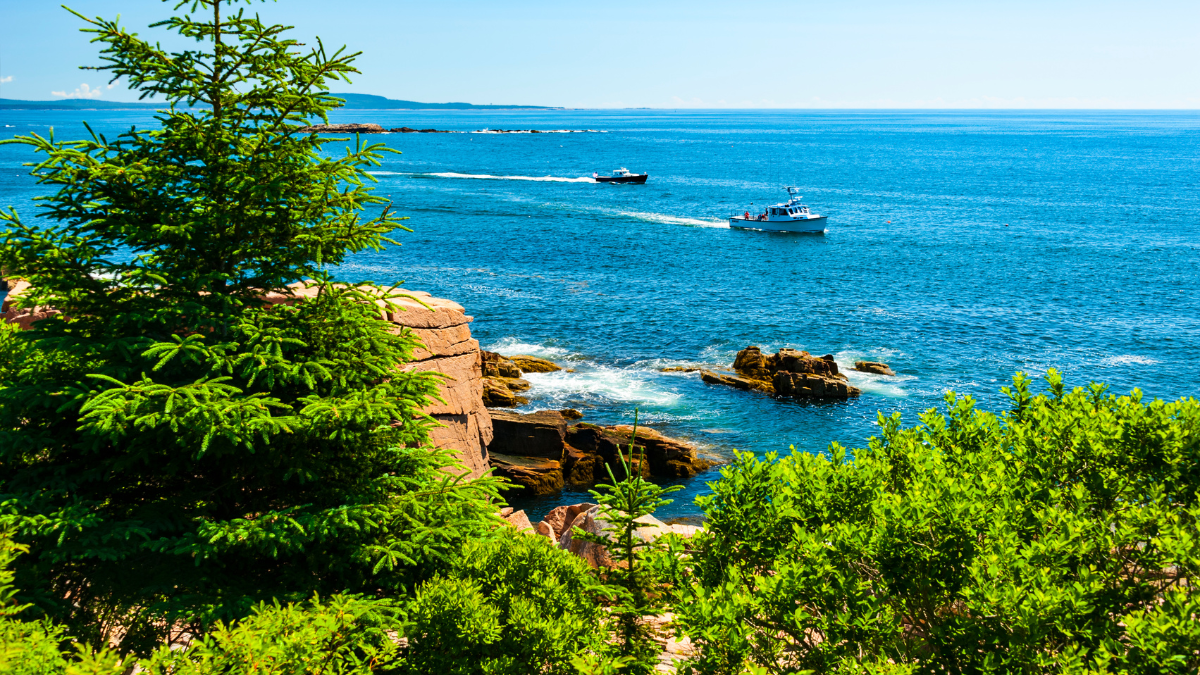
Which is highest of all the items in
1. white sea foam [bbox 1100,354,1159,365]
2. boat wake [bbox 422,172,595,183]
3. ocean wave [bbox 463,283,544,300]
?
boat wake [bbox 422,172,595,183]

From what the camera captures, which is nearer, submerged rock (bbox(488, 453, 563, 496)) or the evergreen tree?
the evergreen tree

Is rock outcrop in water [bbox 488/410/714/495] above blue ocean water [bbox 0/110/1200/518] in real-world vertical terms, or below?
below

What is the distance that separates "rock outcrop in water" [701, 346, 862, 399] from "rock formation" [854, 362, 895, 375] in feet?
7.63

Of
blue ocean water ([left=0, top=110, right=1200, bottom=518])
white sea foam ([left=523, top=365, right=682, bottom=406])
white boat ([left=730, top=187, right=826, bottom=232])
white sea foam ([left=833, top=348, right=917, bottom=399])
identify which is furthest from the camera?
white boat ([left=730, top=187, right=826, bottom=232])

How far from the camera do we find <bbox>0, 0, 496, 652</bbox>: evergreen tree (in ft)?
29.5

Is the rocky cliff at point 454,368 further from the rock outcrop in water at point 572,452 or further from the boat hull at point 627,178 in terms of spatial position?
the boat hull at point 627,178

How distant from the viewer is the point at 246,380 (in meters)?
10.1

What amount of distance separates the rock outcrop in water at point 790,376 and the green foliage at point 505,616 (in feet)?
97.9

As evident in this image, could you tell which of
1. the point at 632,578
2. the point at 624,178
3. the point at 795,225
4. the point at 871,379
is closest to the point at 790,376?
the point at 871,379

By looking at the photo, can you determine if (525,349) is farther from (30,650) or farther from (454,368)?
(30,650)

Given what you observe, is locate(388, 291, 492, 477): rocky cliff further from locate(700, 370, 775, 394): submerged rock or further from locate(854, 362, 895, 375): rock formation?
locate(854, 362, 895, 375): rock formation

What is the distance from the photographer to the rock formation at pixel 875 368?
40625 mm

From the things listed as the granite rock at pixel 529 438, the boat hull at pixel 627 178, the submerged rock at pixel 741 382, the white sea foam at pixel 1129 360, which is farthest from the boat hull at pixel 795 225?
the granite rock at pixel 529 438

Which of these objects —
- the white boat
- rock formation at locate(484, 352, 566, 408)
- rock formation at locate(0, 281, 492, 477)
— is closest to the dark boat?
the white boat
